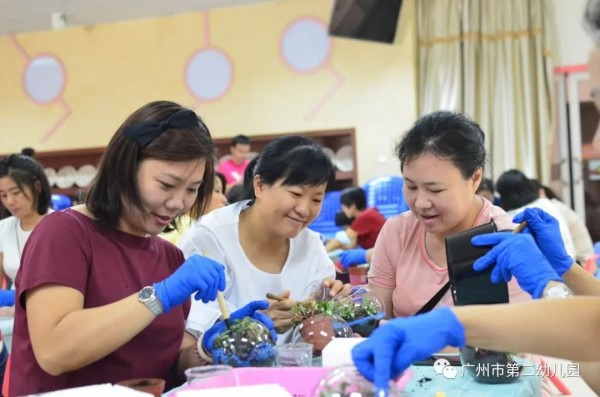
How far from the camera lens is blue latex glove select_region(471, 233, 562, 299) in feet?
4.19

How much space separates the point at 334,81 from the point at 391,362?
5361 mm

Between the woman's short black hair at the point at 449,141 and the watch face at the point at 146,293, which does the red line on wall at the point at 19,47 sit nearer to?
the woman's short black hair at the point at 449,141

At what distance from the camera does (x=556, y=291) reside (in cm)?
119

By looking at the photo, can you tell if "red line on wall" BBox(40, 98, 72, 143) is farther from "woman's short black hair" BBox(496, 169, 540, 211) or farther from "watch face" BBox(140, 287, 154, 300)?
"watch face" BBox(140, 287, 154, 300)

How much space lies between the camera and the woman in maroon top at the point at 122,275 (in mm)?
1243

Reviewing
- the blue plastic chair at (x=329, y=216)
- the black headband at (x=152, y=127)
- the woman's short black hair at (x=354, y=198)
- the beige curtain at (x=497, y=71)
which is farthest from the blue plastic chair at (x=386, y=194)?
the black headband at (x=152, y=127)

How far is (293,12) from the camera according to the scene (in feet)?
20.1

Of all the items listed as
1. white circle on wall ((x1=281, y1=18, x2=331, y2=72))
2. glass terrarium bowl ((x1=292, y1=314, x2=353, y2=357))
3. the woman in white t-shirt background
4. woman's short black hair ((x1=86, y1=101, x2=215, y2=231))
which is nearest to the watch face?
woman's short black hair ((x1=86, y1=101, x2=215, y2=231))

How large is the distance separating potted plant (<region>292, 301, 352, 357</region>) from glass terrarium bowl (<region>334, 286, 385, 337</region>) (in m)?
0.03

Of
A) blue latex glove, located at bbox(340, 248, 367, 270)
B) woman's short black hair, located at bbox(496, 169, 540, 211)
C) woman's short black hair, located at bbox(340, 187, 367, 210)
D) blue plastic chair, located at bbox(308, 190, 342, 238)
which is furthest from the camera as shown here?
blue plastic chair, located at bbox(308, 190, 342, 238)

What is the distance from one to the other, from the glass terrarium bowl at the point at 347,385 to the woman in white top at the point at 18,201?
108 inches

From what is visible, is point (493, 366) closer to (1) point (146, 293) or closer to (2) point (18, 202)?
(1) point (146, 293)

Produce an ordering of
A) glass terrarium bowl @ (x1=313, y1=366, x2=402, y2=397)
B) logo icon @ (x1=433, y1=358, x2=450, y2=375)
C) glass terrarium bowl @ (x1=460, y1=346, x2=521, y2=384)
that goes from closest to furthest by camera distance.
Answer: glass terrarium bowl @ (x1=313, y1=366, x2=402, y2=397), glass terrarium bowl @ (x1=460, y1=346, x2=521, y2=384), logo icon @ (x1=433, y1=358, x2=450, y2=375)

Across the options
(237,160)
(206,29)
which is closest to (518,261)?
(237,160)
